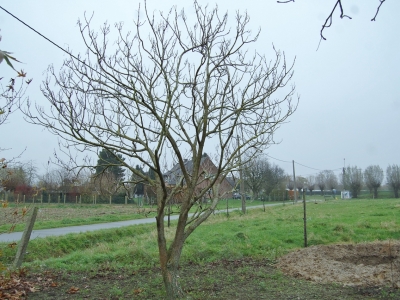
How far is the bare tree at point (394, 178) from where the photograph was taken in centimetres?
6556

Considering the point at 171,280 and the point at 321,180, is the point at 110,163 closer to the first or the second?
the point at 171,280

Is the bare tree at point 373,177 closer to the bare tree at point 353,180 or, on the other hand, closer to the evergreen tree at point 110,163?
the bare tree at point 353,180

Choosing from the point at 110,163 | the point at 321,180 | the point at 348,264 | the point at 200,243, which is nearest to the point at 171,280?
the point at 110,163

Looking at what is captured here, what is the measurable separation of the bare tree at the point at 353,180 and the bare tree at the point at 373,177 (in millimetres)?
1215

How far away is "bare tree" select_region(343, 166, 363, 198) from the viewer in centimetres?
7162

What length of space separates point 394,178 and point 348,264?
65599 mm

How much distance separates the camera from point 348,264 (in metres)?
8.63

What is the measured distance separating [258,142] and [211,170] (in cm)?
139

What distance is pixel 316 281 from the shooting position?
7.20 m

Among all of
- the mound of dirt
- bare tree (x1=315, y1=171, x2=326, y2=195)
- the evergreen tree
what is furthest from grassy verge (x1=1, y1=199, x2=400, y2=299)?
bare tree (x1=315, y1=171, x2=326, y2=195)

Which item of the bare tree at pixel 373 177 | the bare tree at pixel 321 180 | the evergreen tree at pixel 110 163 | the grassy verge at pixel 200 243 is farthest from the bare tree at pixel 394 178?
the evergreen tree at pixel 110 163

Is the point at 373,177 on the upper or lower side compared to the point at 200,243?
upper

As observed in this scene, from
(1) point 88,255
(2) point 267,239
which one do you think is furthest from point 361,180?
(1) point 88,255

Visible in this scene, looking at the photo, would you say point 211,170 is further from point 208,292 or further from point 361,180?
point 361,180
